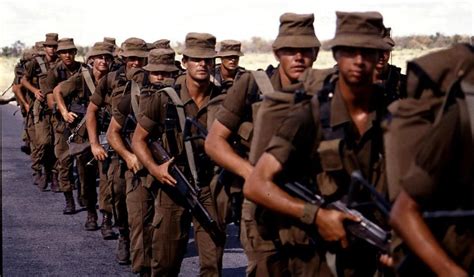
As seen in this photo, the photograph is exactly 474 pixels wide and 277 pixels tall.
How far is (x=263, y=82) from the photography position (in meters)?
6.16

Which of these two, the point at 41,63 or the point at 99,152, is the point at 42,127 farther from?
the point at 99,152

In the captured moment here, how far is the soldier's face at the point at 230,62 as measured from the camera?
12781mm

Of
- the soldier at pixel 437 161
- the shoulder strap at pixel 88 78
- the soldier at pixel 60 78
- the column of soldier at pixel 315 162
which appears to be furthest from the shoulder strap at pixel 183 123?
the soldier at pixel 60 78

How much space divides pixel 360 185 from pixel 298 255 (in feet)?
2.36

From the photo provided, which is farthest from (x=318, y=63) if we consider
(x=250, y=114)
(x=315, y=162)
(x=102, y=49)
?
(x=315, y=162)

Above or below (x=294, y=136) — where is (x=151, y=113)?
below

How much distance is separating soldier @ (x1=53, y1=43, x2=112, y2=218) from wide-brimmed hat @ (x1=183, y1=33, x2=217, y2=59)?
11.4ft

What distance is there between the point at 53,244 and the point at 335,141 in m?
6.75

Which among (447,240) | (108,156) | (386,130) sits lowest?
(108,156)

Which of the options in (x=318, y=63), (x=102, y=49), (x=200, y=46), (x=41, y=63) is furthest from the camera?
(x=318, y=63)

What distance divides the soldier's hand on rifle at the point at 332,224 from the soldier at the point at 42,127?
1007 centimetres

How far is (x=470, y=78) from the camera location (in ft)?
12.7

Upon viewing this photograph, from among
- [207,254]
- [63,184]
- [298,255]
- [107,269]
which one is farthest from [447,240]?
[63,184]

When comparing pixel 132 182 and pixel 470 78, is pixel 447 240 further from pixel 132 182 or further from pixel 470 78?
pixel 132 182
